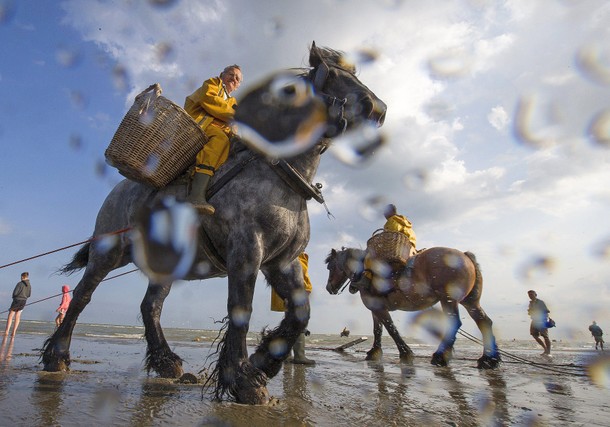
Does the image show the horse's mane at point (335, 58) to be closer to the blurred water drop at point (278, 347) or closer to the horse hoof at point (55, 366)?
the blurred water drop at point (278, 347)

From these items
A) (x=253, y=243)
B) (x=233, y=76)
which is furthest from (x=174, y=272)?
(x=233, y=76)

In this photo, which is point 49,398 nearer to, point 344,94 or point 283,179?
point 283,179

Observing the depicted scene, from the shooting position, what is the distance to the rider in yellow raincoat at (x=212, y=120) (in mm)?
3495

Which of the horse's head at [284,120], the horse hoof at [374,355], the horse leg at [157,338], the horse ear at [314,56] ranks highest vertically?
the horse ear at [314,56]

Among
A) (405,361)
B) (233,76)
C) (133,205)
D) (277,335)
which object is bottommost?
(405,361)

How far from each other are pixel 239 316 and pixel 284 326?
1.92ft

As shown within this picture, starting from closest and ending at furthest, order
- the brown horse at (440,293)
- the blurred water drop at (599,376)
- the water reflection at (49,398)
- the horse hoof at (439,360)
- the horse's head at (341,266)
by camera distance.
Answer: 1. the water reflection at (49,398)
2. the blurred water drop at (599,376)
3. the horse hoof at (439,360)
4. the brown horse at (440,293)
5. the horse's head at (341,266)

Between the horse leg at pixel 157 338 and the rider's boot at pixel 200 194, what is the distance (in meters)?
1.95

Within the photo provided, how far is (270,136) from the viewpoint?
3.49 m

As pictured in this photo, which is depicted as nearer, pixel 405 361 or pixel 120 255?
pixel 120 255

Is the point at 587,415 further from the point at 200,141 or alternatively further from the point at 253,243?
the point at 200,141

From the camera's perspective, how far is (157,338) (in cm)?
450

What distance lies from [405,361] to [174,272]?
5.87 metres

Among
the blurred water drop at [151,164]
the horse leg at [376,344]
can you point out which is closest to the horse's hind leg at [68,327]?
the blurred water drop at [151,164]
